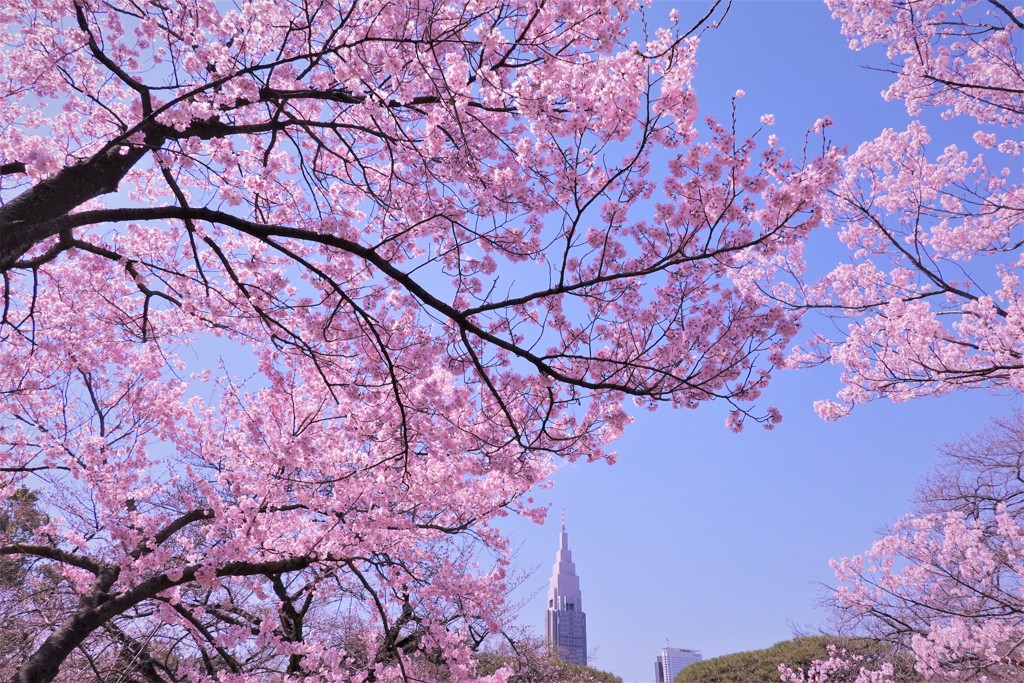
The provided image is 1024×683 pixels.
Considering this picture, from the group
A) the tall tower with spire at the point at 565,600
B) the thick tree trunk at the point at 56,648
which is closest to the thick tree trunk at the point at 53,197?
the thick tree trunk at the point at 56,648

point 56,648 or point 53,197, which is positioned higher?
point 53,197

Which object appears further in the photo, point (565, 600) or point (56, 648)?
point (565, 600)

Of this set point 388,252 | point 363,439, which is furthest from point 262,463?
point 388,252

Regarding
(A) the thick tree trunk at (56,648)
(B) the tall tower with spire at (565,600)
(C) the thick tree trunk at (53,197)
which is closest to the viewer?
(C) the thick tree trunk at (53,197)

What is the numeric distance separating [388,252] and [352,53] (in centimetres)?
181

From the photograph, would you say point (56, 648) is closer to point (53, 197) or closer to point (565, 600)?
point (53, 197)

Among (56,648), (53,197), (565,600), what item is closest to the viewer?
(53,197)

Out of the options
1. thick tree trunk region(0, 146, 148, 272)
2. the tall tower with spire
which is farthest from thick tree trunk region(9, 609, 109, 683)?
the tall tower with spire

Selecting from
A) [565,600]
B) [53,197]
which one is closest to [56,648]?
[53,197]

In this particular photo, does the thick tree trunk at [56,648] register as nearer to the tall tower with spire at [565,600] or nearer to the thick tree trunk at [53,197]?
the thick tree trunk at [53,197]

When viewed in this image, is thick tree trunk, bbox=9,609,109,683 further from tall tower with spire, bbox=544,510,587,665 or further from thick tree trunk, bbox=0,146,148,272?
tall tower with spire, bbox=544,510,587,665

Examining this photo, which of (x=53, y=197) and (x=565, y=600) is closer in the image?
(x=53, y=197)

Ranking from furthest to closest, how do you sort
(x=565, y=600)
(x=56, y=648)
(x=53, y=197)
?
(x=565, y=600), (x=56, y=648), (x=53, y=197)

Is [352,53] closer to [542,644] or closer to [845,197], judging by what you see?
[845,197]
